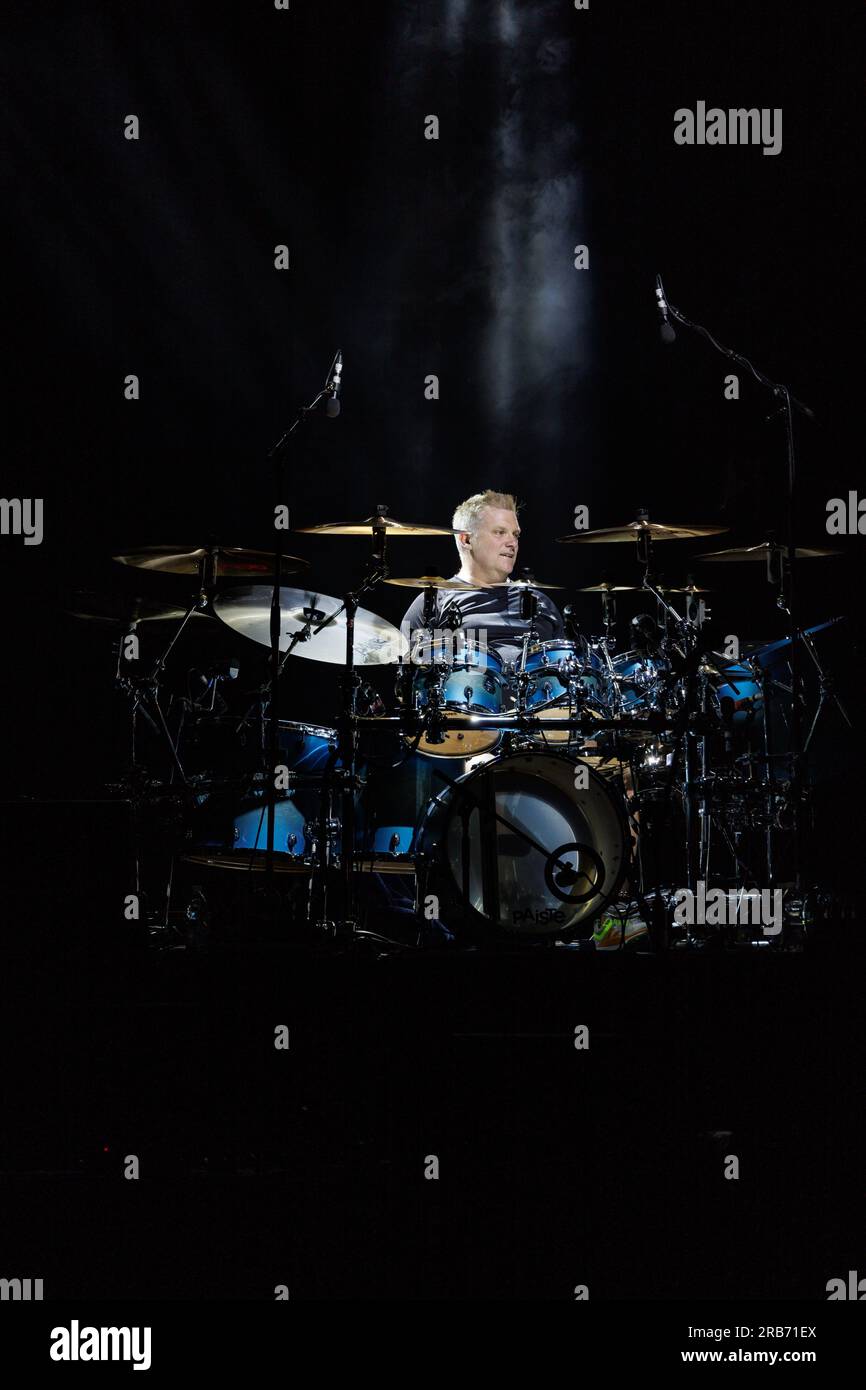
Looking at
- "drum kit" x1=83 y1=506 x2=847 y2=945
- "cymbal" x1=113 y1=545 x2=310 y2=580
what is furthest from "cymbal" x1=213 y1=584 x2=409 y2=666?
"cymbal" x1=113 y1=545 x2=310 y2=580

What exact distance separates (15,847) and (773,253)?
143 inches

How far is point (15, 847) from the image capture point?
371 centimetres

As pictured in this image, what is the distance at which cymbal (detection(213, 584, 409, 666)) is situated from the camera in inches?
178

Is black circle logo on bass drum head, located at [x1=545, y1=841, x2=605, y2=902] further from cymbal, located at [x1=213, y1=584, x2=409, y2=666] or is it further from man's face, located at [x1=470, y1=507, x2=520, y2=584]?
man's face, located at [x1=470, y1=507, x2=520, y2=584]

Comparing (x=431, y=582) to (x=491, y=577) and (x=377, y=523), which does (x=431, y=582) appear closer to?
(x=377, y=523)

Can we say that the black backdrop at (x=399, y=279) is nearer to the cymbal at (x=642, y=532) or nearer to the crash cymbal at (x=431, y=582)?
the crash cymbal at (x=431, y=582)

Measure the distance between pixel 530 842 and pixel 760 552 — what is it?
5.09ft

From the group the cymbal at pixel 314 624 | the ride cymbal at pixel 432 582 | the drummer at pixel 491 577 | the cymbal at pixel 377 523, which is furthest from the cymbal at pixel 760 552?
the cymbal at pixel 314 624

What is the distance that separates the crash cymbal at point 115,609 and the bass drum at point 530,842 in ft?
4.13

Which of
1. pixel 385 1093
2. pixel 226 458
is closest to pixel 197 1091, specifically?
pixel 385 1093

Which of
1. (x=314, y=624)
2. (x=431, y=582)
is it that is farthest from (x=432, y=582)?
(x=314, y=624)

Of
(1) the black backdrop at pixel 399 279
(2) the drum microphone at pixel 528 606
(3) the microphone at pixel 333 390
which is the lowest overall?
(2) the drum microphone at pixel 528 606

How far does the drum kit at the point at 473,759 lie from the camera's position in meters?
4.10
